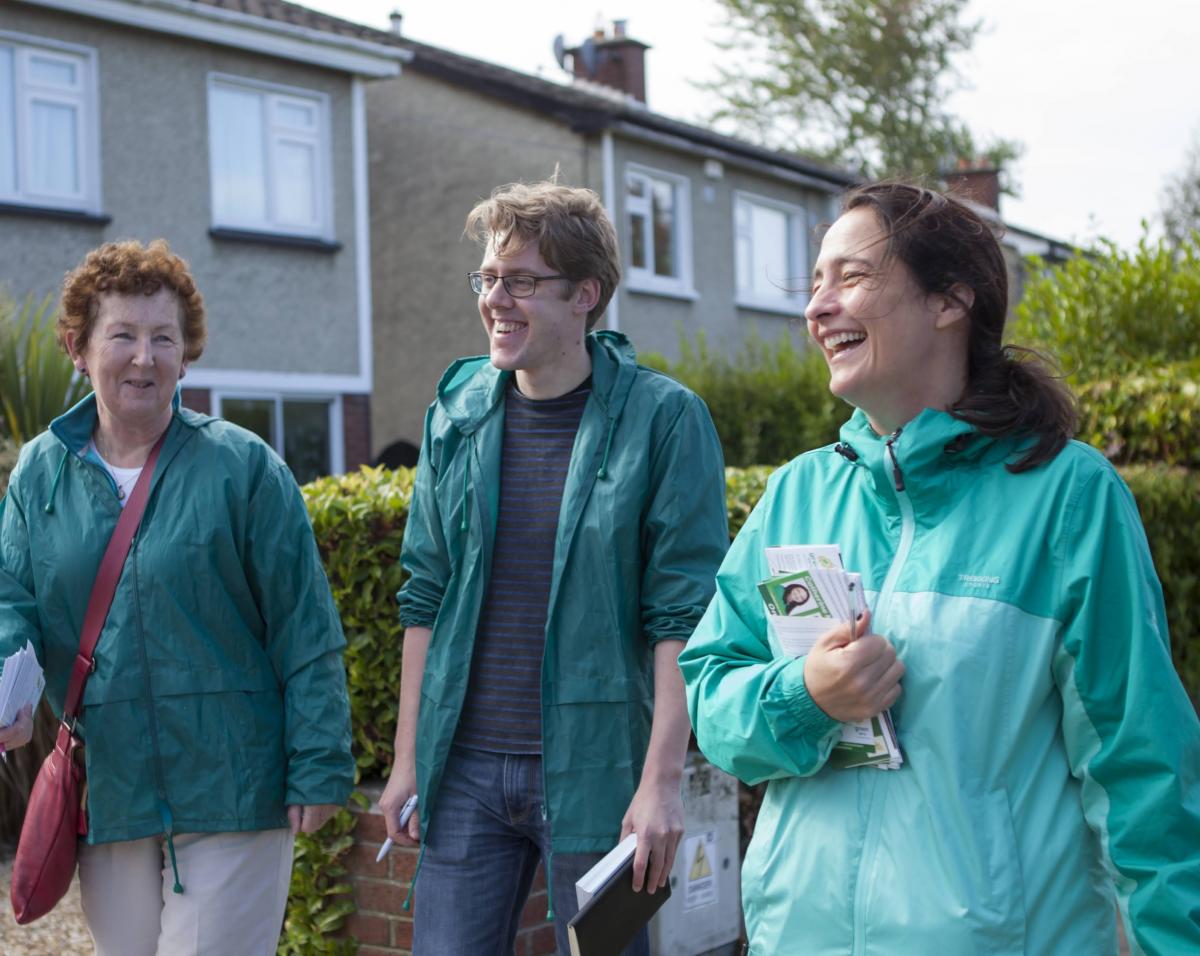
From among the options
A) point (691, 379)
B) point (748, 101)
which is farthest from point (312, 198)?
point (748, 101)

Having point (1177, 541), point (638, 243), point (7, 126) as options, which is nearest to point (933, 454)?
point (1177, 541)

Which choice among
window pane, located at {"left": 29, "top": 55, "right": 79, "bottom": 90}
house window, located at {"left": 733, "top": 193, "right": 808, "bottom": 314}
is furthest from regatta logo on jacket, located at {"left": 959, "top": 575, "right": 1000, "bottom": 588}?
house window, located at {"left": 733, "top": 193, "right": 808, "bottom": 314}

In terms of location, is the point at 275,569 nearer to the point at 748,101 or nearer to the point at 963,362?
the point at 963,362

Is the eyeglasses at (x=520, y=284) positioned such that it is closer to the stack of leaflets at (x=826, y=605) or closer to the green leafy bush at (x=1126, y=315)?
the stack of leaflets at (x=826, y=605)

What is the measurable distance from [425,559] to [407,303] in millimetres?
18438

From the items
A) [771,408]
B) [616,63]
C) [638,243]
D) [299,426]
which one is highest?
[616,63]

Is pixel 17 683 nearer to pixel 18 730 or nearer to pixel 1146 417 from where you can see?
pixel 18 730

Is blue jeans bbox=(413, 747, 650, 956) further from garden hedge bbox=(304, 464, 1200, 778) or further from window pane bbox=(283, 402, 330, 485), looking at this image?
window pane bbox=(283, 402, 330, 485)

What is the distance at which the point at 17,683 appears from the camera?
9.68ft

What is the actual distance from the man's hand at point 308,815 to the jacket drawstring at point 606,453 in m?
0.96

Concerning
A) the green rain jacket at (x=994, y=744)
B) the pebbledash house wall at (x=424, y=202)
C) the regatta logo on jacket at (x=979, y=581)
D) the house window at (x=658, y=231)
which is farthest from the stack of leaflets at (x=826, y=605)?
the pebbledash house wall at (x=424, y=202)

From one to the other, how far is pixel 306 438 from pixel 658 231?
23.7 ft

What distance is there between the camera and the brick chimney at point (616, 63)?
85.9 ft

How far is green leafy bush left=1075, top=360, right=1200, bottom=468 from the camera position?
7895 millimetres
